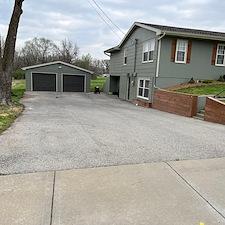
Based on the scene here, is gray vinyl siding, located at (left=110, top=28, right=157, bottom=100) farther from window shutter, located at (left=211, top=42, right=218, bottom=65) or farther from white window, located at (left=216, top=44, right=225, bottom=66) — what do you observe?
white window, located at (left=216, top=44, right=225, bottom=66)

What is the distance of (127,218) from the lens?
123 inches

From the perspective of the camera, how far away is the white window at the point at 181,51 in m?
17.6

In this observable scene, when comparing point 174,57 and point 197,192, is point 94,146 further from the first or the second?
point 174,57

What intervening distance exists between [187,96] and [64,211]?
37.3 ft

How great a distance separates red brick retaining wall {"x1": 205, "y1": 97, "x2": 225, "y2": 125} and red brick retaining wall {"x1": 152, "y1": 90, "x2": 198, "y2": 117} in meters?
1.35

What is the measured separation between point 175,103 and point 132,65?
8292 millimetres

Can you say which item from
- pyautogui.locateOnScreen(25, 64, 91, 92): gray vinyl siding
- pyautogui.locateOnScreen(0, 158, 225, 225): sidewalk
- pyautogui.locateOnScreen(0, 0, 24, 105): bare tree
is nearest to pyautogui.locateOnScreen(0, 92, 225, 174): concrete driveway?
pyautogui.locateOnScreen(0, 158, 225, 225): sidewalk

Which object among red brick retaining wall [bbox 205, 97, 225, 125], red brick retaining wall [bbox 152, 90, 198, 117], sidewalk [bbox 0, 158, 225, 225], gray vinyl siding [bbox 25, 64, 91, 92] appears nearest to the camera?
sidewalk [bbox 0, 158, 225, 225]

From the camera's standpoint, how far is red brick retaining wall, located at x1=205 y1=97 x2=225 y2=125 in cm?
1083

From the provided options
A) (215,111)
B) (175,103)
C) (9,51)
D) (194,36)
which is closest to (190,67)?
(194,36)

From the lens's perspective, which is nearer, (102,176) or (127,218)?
(127,218)

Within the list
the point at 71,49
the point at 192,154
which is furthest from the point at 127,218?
the point at 71,49

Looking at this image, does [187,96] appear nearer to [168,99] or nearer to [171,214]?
[168,99]

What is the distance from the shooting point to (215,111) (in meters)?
11.3
